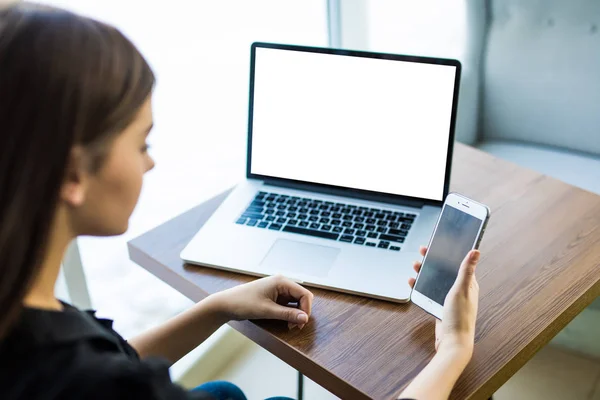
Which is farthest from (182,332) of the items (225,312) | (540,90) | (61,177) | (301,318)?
(540,90)

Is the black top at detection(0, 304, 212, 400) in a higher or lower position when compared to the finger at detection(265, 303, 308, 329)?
higher

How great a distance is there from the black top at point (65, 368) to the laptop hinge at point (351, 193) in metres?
0.54

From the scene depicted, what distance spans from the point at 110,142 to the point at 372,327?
42 cm

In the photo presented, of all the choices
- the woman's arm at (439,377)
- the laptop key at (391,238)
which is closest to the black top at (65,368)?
the woman's arm at (439,377)

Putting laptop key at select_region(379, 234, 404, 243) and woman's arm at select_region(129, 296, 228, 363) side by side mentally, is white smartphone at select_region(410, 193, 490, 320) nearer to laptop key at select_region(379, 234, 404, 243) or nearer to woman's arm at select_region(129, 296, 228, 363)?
laptop key at select_region(379, 234, 404, 243)

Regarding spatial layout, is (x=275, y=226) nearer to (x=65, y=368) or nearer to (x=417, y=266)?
(x=417, y=266)

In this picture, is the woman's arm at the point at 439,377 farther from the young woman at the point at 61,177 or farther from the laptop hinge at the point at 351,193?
the laptop hinge at the point at 351,193

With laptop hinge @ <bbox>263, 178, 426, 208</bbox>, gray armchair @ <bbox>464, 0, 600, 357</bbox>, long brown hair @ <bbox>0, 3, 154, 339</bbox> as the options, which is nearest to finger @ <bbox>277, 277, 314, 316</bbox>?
laptop hinge @ <bbox>263, 178, 426, 208</bbox>

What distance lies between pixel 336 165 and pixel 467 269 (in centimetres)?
38

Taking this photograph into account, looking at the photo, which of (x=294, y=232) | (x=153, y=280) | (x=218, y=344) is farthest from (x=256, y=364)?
(x=294, y=232)

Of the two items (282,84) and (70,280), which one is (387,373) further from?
(70,280)

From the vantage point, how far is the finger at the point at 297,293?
2.85ft

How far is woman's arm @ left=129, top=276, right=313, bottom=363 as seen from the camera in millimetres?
860

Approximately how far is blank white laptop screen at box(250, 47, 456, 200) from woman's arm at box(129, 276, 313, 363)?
28 centimetres
